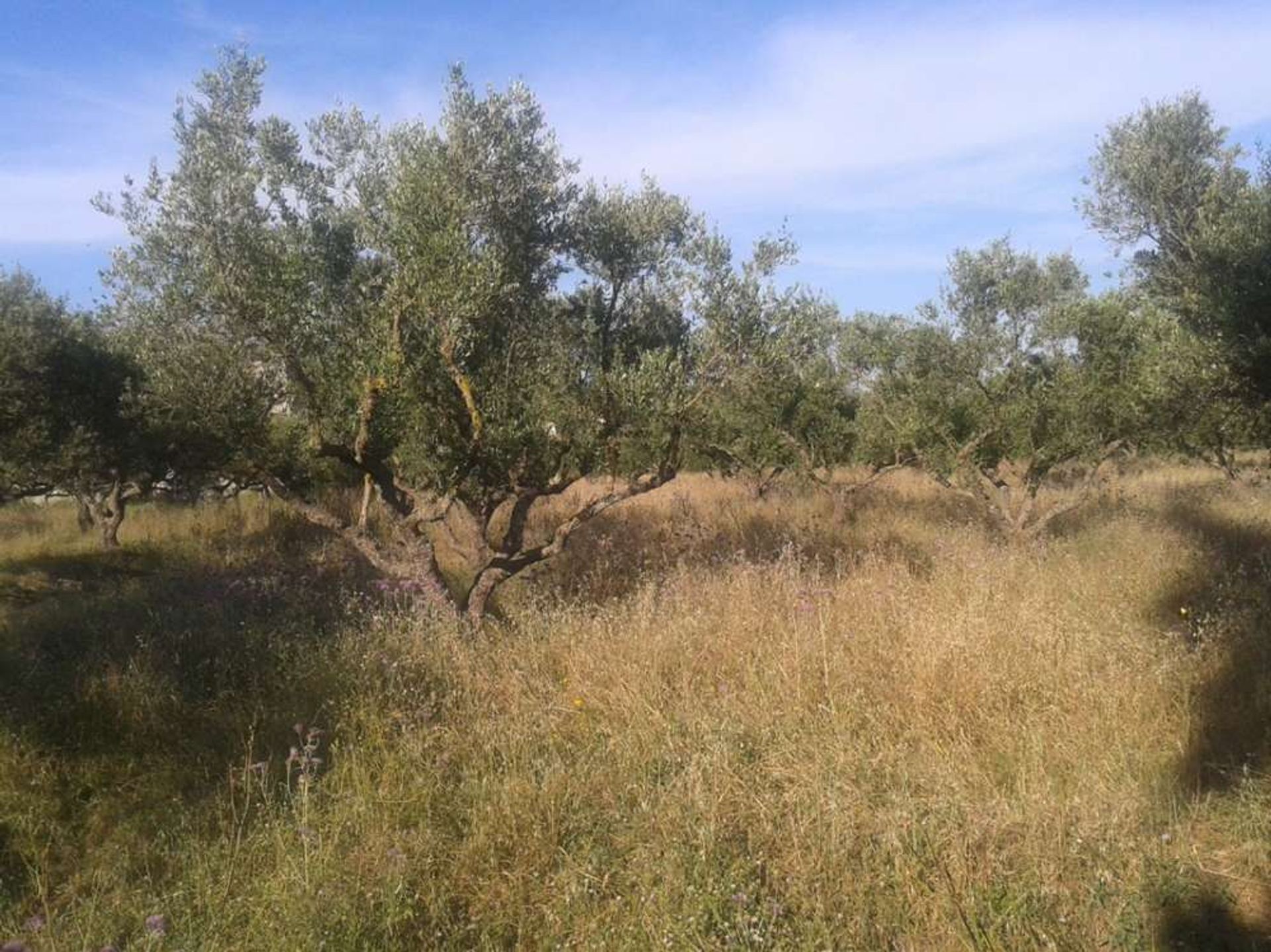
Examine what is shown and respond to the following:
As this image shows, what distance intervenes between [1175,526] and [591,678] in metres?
8.82

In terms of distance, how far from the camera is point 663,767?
14.2 ft

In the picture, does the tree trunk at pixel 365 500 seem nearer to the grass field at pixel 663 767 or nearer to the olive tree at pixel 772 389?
the grass field at pixel 663 767

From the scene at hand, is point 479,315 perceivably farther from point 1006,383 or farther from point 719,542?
point 1006,383

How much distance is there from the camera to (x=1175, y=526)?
35.1 ft

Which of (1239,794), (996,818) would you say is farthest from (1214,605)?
(996,818)

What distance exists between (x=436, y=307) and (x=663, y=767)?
4033 millimetres

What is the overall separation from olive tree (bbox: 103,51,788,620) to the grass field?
51.7 inches

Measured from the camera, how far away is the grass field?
128 inches

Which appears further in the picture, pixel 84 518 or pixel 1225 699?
pixel 84 518

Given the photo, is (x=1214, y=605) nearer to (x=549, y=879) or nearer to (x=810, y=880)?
(x=810, y=880)

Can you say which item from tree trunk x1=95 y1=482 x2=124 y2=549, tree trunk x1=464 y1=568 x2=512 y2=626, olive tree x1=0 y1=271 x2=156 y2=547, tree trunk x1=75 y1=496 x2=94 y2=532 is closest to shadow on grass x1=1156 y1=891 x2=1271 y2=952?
tree trunk x1=464 y1=568 x2=512 y2=626

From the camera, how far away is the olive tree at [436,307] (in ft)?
22.3

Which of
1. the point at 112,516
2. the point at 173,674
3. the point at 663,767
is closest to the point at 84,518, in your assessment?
the point at 112,516

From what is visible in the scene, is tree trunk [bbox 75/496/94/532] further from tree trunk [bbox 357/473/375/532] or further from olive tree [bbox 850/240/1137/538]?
olive tree [bbox 850/240/1137/538]
